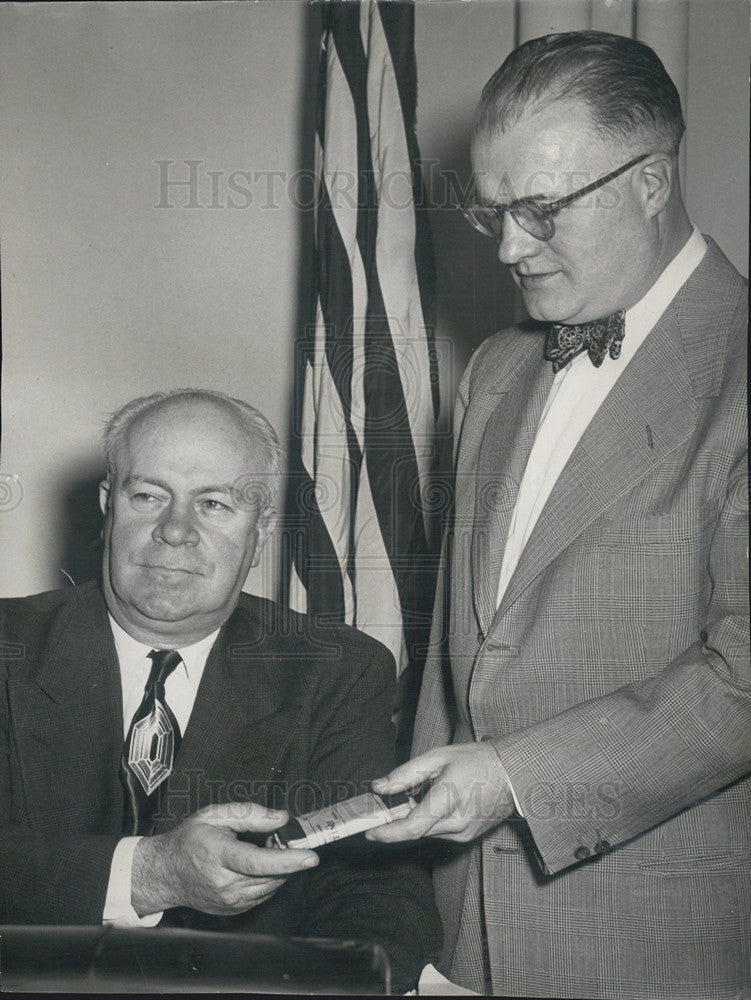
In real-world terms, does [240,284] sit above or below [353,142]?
below

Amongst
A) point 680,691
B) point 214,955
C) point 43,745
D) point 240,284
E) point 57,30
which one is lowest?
point 214,955

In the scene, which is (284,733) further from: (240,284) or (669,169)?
(669,169)

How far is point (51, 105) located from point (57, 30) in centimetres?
14

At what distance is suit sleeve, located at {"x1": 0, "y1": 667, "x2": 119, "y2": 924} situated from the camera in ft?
5.55

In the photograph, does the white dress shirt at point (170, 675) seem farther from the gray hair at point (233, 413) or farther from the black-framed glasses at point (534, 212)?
the black-framed glasses at point (534, 212)

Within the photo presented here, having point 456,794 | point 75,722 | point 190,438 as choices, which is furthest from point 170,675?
point 456,794

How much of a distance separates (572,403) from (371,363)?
1.16 ft

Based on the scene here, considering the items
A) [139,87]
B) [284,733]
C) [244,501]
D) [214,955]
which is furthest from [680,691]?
[139,87]

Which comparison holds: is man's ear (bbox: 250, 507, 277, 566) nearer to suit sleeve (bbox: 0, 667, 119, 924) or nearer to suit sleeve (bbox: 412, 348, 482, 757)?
suit sleeve (bbox: 412, 348, 482, 757)

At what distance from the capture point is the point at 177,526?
1.68 meters

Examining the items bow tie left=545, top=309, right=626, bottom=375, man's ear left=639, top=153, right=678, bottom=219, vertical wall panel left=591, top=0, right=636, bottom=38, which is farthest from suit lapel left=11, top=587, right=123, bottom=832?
vertical wall panel left=591, top=0, right=636, bottom=38

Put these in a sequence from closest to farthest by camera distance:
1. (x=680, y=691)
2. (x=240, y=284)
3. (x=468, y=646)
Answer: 1. (x=680, y=691)
2. (x=468, y=646)
3. (x=240, y=284)

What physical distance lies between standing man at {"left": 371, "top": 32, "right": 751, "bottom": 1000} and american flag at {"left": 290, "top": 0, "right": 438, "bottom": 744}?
0.55 feet

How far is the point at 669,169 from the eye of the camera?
1578 millimetres
